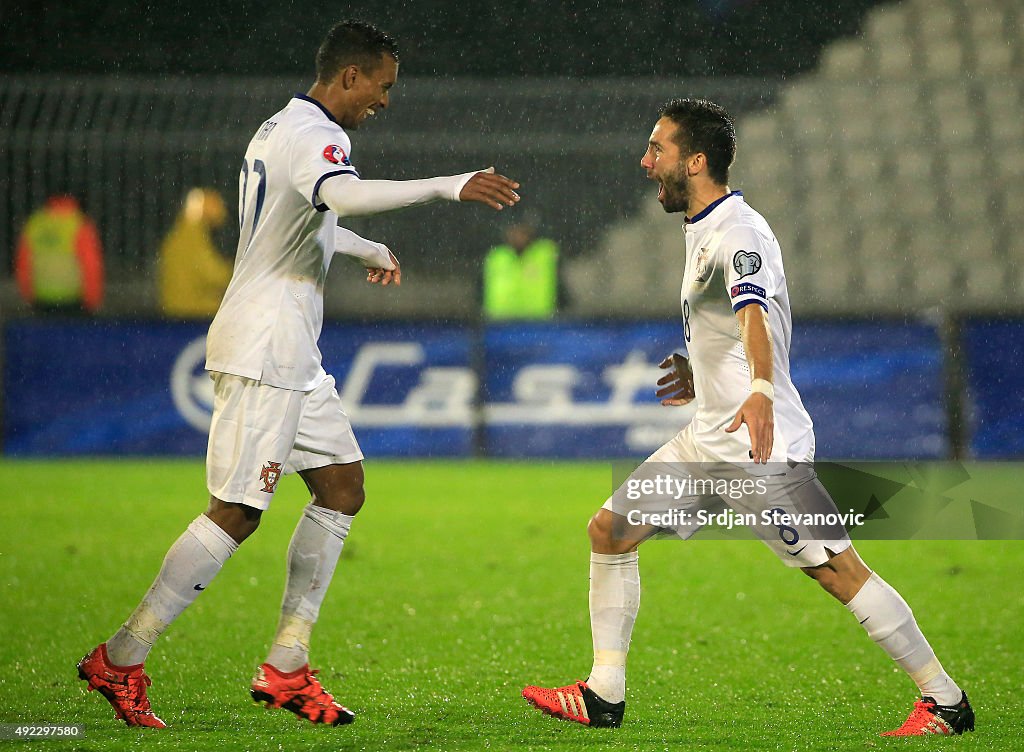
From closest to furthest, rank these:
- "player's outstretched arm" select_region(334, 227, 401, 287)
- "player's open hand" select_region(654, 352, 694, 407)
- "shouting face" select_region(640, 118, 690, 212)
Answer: "shouting face" select_region(640, 118, 690, 212) < "player's open hand" select_region(654, 352, 694, 407) < "player's outstretched arm" select_region(334, 227, 401, 287)

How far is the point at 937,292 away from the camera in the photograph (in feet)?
50.2

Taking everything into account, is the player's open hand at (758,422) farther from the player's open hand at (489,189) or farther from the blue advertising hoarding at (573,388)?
the blue advertising hoarding at (573,388)

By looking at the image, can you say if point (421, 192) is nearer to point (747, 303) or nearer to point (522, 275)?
point (747, 303)

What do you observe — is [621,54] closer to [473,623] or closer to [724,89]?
[724,89]

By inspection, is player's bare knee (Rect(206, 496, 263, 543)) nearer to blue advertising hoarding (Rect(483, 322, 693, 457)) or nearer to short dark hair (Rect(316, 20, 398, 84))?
short dark hair (Rect(316, 20, 398, 84))

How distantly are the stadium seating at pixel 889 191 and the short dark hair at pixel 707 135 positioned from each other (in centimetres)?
1064

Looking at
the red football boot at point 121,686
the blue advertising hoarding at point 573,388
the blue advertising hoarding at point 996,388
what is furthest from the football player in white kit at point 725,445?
the blue advertising hoarding at point 996,388

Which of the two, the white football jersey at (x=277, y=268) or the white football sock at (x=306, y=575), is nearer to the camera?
the white football jersey at (x=277, y=268)

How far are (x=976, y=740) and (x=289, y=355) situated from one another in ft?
7.25

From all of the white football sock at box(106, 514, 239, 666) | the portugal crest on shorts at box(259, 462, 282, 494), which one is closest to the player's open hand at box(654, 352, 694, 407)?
the portugal crest on shorts at box(259, 462, 282, 494)

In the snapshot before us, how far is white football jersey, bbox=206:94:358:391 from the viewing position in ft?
13.8

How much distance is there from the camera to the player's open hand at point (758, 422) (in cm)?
373

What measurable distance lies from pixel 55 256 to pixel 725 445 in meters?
10.9

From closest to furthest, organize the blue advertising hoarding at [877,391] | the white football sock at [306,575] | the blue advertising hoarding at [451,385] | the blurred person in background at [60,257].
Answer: the white football sock at [306,575] → the blue advertising hoarding at [877,391] → the blue advertising hoarding at [451,385] → the blurred person in background at [60,257]
